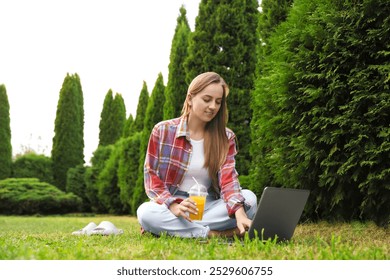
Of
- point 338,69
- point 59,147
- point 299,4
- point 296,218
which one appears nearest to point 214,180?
point 296,218

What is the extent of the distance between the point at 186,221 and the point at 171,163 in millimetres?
530

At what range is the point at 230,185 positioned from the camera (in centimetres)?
447

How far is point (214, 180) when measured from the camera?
15.4 feet

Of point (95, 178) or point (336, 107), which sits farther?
point (95, 178)

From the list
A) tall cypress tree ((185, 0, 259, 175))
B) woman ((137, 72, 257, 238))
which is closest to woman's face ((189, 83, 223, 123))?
woman ((137, 72, 257, 238))

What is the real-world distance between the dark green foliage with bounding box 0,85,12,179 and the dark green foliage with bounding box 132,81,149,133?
605cm

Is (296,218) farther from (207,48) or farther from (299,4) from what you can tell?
(207,48)

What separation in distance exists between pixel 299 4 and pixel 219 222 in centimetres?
297

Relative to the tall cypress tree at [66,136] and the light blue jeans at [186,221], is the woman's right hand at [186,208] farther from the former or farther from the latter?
the tall cypress tree at [66,136]

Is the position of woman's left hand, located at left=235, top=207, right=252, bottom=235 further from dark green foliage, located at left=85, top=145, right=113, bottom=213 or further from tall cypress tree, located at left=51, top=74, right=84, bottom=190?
→ tall cypress tree, located at left=51, top=74, right=84, bottom=190

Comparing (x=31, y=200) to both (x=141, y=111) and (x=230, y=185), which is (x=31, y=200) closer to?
(x=141, y=111)

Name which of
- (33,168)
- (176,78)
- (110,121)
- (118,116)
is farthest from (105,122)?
(176,78)

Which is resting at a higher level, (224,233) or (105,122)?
(105,122)
